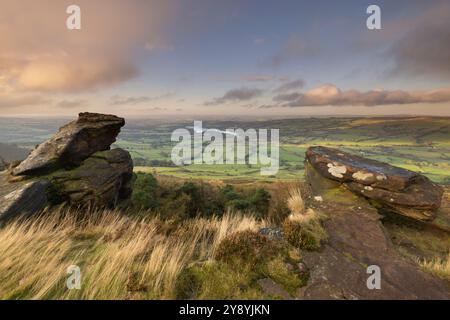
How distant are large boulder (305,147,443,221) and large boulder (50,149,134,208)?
12883 millimetres

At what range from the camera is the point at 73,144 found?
1528cm

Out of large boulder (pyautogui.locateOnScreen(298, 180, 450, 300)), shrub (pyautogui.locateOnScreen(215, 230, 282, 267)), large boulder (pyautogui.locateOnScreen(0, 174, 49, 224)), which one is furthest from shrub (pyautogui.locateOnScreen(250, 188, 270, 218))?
shrub (pyautogui.locateOnScreen(215, 230, 282, 267))

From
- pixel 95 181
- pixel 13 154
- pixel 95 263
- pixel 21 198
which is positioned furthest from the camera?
pixel 13 154

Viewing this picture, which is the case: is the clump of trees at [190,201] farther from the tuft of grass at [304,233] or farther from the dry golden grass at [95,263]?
the tuft of grass at [304,233]

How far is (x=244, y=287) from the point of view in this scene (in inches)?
201

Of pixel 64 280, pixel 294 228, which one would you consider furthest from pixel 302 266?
pixel 64 280

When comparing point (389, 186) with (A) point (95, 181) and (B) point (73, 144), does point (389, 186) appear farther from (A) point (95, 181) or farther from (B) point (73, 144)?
(B) point (73, 144)

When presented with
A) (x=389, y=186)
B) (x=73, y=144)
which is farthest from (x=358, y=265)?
(x=73, y=144)

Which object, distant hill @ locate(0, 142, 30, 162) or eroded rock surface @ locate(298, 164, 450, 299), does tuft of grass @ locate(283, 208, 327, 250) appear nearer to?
eroded rock surface @ locate(298, 164, 450, 299)

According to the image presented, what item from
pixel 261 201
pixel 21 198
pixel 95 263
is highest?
pixel 21 198

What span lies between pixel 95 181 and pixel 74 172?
4.16 ft

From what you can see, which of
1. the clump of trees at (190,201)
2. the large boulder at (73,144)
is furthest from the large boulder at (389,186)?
the large boulder at (73,144)

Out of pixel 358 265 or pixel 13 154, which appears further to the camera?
pixel 13 154
